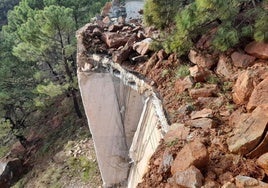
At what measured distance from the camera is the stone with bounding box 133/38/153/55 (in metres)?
5.69

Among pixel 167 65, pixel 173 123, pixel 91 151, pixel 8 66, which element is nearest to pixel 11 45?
pixel 8 66

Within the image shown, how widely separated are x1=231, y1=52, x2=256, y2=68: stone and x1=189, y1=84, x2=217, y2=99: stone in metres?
0.47

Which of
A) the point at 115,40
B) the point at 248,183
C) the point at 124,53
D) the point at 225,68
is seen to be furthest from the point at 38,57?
the point at 248,183

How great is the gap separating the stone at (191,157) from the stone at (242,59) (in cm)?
171

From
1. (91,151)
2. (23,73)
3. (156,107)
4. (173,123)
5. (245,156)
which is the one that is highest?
(245,156)

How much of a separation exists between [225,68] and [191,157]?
1.96 m

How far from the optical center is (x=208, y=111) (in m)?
3.78

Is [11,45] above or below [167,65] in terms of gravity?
below

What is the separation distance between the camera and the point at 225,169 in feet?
9.71

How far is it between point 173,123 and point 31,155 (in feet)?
28.2

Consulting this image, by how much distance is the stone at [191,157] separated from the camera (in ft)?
9.62

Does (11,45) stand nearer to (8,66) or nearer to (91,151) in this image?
(8,66)

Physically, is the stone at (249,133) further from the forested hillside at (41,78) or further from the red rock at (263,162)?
the forested hillside at (41,78)

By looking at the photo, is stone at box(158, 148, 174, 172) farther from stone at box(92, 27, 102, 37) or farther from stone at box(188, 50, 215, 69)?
stone at box(92, 27, 102, 37)
